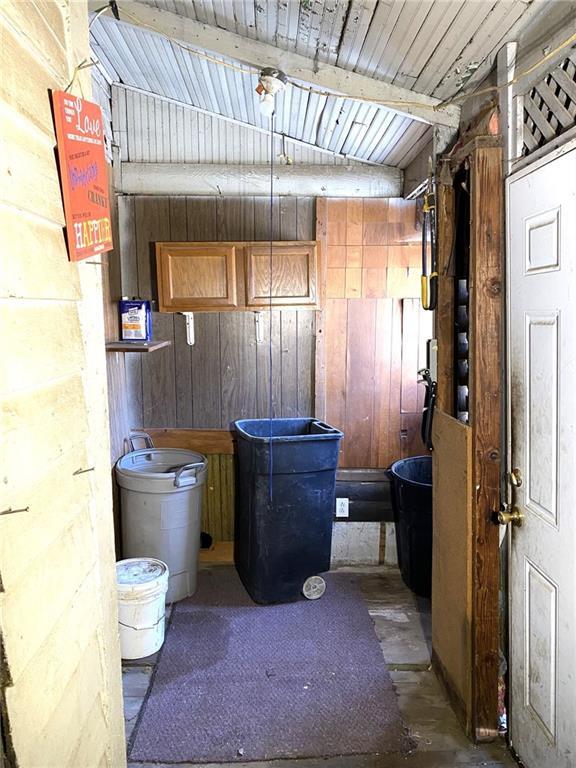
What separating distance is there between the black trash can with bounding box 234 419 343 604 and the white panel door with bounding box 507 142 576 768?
1.16 m

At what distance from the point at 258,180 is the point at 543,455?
7.49 feet

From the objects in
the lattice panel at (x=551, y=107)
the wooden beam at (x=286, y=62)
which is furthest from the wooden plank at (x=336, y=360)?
the lattice panel at (x=551, y=107)

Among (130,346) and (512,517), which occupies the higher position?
(130,346)

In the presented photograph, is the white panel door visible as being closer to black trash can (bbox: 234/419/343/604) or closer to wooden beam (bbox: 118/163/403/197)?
black trash can (bbox: 234/419/343/604)

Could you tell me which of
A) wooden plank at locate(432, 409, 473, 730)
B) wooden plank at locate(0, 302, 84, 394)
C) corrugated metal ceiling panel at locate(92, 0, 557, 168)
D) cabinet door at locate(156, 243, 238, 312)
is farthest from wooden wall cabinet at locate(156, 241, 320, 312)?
wooden plank at locate(0, 302, 84, 394)

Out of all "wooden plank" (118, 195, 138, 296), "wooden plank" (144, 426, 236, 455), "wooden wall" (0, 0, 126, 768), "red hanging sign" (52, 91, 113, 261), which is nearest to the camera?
"wooden wall" (0, 0, 126, 768)

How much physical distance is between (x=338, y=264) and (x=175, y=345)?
1.04m

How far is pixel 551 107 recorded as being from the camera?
4.88 ft

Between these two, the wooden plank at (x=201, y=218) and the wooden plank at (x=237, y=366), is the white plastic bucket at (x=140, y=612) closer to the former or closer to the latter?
the wooden plank at (x=237, y=366)

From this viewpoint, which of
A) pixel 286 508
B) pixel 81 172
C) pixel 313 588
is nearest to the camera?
pixel 81 172

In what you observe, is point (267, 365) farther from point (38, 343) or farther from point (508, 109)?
point (38, 343)

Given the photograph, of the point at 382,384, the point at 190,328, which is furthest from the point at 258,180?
the point at 382,384

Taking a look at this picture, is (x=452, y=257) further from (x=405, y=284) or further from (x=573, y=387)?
(x=405, y=284)

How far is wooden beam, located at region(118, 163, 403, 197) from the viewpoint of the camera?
315 centimetres
